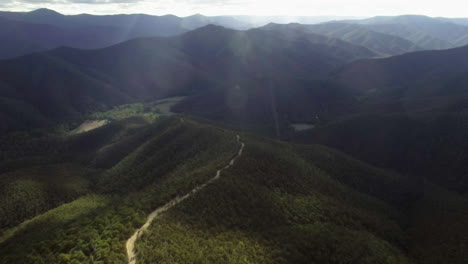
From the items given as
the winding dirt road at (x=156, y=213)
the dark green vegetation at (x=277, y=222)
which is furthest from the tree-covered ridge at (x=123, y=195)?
the dark green vegetation at (x=277, y=222)

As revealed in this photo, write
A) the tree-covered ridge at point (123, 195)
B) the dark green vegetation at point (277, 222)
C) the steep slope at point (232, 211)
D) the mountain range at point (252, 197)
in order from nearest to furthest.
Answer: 1. the tree-covered ridge at point (123, 195)
2. the steep slope at point (232, 211)
3. the dark green vegetation at point (277, 222)
4. the mountain range at point (252, 197)

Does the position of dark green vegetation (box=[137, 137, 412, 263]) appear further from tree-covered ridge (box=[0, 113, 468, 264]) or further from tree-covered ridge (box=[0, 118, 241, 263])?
tree-covered ridge (box=[0, 118, 241, 263])

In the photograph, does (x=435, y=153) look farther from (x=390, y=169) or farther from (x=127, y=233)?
(x=127, y=233)

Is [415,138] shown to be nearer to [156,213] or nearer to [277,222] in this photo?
[277,222]

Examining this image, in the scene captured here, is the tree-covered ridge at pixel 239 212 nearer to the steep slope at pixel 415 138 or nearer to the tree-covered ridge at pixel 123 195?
the tree-covered ridge at pixel 123 195

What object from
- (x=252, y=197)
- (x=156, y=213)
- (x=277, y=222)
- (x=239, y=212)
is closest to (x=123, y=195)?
(x=156, y=213)

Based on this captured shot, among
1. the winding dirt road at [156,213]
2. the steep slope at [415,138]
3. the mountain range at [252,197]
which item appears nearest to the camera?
the winding dirt road at [156,213]

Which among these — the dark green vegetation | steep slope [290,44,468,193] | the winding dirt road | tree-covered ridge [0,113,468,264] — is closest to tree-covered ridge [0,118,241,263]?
tree-covered ridge [0,113,468,264]

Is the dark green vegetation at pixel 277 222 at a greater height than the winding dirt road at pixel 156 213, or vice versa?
the winding dirt road at pixel 156 213

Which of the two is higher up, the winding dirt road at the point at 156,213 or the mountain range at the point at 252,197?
the winding dirt road at the point at 156,213

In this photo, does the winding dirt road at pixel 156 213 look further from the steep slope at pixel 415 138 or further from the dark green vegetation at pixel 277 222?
the steep slope at pixel 415 138

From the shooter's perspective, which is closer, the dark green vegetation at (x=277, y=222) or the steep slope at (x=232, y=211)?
the steep slope at (x=232, y=211)

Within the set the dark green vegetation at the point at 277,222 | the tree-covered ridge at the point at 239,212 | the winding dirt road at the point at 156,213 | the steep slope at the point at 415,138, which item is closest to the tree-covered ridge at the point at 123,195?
the tree-covered ridge at the point at 239,212
